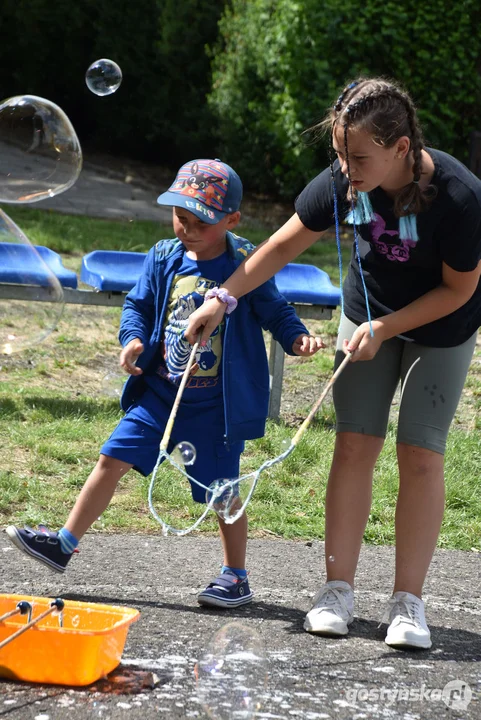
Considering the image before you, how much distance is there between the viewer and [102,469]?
3281mm

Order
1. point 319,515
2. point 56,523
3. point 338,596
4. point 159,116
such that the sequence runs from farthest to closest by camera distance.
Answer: point 159,116
point 319,515
point 56,523
point 338,596

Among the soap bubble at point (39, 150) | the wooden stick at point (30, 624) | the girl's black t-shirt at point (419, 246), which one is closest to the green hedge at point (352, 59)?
the soap bubble at point (39, 150)

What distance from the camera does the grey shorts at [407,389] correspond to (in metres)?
3.19

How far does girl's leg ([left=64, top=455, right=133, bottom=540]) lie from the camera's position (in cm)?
328

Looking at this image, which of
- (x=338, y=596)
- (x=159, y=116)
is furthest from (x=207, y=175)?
(x=159, y=116)

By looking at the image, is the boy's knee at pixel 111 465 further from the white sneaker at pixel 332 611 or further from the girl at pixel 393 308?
the white sneaker at pixel 332 611

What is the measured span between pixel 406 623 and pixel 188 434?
0.88m

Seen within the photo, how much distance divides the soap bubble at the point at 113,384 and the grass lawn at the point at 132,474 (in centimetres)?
4

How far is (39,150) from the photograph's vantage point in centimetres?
406

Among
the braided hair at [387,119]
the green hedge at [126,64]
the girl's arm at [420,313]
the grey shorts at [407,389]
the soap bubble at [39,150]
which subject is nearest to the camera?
the braided hair at [387,119]

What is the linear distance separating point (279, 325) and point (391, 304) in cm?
38

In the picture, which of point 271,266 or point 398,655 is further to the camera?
point 271,266

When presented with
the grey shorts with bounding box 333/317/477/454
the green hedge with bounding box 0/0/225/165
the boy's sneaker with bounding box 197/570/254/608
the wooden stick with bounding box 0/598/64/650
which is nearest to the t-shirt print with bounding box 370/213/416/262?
the grey shorts with bounding box 333/317/477/454

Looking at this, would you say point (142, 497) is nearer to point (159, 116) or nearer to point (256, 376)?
point (256, 376)
